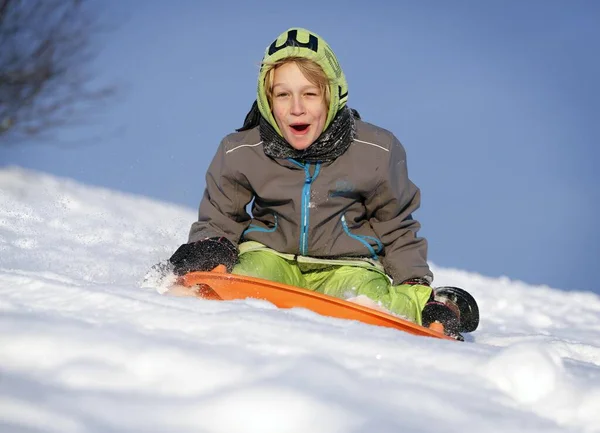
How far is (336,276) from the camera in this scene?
8.74ft

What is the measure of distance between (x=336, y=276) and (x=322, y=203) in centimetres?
30

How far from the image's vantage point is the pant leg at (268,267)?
8.23ft

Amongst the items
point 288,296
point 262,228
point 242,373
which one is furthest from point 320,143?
point 242,373

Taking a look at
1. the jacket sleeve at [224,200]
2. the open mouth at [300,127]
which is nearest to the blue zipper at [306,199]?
the open mouth at [300,127]

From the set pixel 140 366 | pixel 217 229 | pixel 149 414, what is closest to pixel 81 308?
pixel 140 366

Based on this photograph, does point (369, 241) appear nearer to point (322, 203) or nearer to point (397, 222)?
point (397, 222)

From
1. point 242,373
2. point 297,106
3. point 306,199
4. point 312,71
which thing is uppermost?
point 312,71

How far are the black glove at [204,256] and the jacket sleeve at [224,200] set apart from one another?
5.1 inches

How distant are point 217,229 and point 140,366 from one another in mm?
1612

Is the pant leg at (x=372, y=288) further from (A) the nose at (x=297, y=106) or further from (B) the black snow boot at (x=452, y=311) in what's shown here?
(A) the nose at (x=297, y=106)

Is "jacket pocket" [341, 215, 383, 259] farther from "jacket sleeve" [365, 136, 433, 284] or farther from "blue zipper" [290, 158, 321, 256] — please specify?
"blue zipper" [290, 158, 321, 256]

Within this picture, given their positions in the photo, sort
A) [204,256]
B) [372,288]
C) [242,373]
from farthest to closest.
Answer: [372,288], [204,256], [242,373]

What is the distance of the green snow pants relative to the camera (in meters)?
2.45

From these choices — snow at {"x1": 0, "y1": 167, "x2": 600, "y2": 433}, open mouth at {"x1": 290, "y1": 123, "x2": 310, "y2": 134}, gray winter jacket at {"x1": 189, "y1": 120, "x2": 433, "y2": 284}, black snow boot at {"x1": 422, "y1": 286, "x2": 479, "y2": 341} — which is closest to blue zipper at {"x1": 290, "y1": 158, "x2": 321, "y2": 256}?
gray winter jacket at {"x1": 189, "y1": 120, "x2": 433, "y2": 284}
